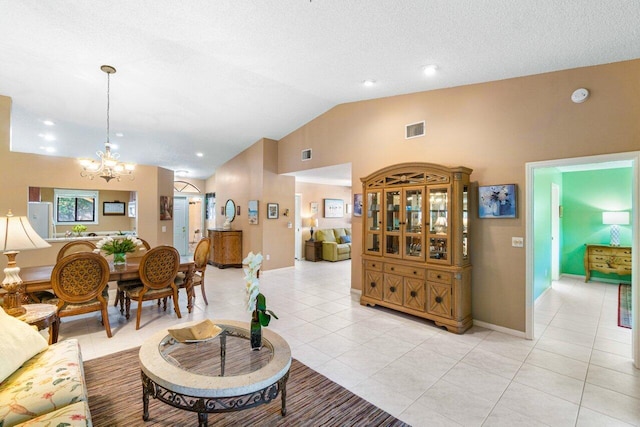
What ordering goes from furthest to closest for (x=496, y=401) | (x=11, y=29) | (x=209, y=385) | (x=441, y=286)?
1. (x=441, y=286)
2. (x=11, y=29)
3. (x=496, y=401)
4. (x=209, y=385)

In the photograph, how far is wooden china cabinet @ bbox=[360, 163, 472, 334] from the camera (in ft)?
11.8

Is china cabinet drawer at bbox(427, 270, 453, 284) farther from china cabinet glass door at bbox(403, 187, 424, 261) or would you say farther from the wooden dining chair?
the wooden dining chair

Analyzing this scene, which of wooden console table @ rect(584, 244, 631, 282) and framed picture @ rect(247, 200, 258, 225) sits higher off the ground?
framed picture @ rect(247, 200, 258, 225)

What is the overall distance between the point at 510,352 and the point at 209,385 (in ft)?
10.0

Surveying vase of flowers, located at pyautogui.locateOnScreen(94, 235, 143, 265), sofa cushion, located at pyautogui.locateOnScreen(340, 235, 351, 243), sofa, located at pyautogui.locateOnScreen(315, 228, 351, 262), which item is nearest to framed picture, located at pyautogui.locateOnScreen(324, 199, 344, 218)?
sofa, located at pyautogui.locateOnScreen(315, 228, 351, 262)

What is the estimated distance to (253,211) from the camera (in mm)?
7062

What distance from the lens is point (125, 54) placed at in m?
3.46

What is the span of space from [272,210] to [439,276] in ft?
14.2

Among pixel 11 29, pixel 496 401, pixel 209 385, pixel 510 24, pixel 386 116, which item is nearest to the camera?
pixel 209 385

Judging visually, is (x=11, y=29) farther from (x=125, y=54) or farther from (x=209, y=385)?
Answer: (x=209, y=385)

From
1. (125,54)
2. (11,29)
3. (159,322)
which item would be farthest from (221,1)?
(159,322)

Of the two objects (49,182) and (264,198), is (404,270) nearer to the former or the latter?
(264,198)

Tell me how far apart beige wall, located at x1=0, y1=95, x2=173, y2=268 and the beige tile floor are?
2424 mm

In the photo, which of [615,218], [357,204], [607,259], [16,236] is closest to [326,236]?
[357,204]
